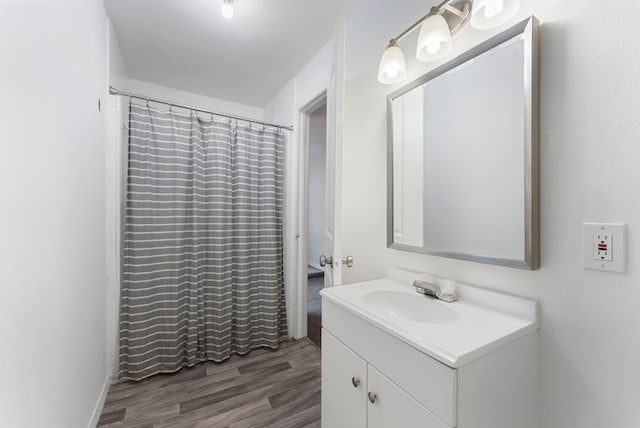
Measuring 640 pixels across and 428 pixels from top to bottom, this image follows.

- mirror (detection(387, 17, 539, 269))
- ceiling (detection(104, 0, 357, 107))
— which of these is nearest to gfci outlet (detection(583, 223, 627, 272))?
mirror (detection(387, 17, 539, 269))

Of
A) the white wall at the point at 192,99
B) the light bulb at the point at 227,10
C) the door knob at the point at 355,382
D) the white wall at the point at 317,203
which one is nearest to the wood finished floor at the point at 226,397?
the door knob at the point at 355,382

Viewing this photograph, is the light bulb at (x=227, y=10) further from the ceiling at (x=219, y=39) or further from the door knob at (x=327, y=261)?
the door knob at (x=327, y=261)

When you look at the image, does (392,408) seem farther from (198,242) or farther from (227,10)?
(227,10)

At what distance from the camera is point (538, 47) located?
82cm

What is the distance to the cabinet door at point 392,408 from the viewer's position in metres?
0.69

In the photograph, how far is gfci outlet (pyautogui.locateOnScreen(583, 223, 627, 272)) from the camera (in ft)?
2.16

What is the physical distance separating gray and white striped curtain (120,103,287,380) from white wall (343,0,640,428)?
170cm

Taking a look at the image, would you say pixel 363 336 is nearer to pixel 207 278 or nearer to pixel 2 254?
pixel 2 254

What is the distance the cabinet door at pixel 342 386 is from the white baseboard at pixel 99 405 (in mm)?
1195

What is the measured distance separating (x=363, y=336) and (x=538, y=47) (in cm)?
111

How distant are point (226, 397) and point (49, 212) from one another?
53.8 inches

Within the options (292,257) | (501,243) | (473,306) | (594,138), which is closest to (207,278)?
(292,257)

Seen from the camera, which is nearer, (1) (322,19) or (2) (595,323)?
(2) (595,323)

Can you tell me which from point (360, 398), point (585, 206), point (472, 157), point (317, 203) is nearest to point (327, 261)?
point (360, 398)
